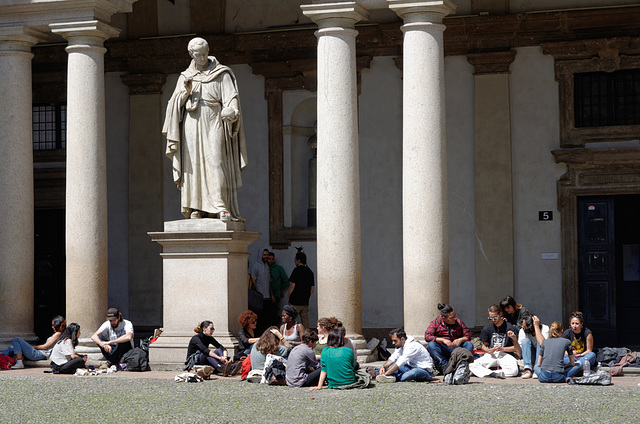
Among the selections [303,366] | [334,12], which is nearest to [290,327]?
[303,366]

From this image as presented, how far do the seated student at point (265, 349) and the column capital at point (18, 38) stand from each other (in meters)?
6.02

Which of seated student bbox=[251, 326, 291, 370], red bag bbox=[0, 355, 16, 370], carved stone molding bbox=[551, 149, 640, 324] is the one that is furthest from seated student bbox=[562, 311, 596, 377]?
red bag bbox=[0, 355, 16, 370]

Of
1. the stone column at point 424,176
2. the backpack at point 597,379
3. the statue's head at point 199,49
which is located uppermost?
the statue's head at point 199,49

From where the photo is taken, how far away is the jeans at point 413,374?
14234 mm

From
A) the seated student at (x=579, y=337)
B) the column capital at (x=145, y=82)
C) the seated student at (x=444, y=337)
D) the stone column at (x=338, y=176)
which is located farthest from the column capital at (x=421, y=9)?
the column capital at (x=145, y=82)

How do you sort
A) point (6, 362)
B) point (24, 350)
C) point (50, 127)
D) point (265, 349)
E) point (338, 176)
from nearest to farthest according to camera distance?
1. point (265, 349)
2. point (338, 176)
3. point (6, 362)
4. point (24, 350)
5. point (50, 127)

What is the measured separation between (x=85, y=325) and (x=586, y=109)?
29.9 ft

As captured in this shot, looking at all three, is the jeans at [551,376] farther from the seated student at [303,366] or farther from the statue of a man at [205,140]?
the statue of a man at [205,140]

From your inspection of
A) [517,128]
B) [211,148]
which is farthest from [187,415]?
[517,128]

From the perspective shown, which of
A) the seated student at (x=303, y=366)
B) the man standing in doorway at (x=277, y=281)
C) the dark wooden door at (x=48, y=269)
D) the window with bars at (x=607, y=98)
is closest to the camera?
the seated student at (x=303, y=366)

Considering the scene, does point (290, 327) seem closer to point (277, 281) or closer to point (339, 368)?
point (339, 368)

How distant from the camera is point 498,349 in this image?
1501 cm

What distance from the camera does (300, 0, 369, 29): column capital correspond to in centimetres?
1599

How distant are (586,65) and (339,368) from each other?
863 cm
